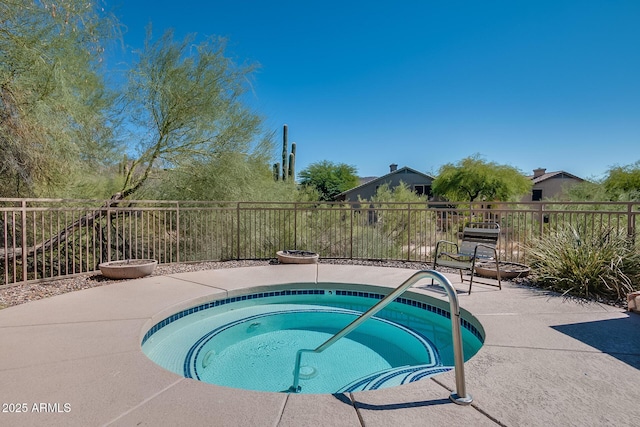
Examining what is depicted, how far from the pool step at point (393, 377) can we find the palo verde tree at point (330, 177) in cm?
2677

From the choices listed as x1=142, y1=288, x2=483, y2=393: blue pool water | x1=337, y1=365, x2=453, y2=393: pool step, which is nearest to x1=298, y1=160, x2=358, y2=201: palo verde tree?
x1=142, y1=288, x2=483, y2=393: blue pool water

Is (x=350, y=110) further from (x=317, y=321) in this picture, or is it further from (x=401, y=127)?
(x=317, y=321)

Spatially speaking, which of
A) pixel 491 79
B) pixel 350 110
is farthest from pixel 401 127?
pixel 491 79

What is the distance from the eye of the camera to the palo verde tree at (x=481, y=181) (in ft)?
71.6

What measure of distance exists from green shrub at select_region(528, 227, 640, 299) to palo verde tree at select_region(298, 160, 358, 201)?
2498cm

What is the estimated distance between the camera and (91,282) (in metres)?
4.43

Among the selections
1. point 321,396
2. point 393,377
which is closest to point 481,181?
point 393,377

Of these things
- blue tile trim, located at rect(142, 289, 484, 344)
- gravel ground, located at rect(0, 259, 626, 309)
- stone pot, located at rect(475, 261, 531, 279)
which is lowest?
blue tile trim, located at rect(142, 289, 484, 344)

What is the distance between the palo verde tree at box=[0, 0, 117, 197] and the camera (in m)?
4.27

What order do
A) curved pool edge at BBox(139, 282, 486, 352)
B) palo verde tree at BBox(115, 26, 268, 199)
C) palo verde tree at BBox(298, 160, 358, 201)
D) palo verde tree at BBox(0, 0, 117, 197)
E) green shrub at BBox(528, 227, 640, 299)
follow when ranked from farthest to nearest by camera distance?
palo verde tree at BBox(298, 160, 358, 201) → palo verde tree at BBox(115, 26, 268, 199) → palo verde tree at BBox(0, 0, 117, 197) → green shrub at BBox(528, 227, 640, 299) → curved pool edge at BBox(139, 282, 486, 352)

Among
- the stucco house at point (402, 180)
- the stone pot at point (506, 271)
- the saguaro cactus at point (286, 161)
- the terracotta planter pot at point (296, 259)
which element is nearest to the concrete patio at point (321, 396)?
the stone pot at point (506, 271)

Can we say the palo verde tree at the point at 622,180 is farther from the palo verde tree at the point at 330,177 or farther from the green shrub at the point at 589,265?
the palo verde tree at the point at 330,177

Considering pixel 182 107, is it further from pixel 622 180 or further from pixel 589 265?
pixel 622 180

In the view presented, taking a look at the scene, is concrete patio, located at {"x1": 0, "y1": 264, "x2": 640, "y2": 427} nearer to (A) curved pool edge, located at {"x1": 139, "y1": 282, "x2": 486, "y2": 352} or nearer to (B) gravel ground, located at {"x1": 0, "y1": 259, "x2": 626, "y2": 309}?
(A) curved pool edge, located at {"x1": 139, "y1": 282, "x2": 486, "y2": 352}
